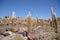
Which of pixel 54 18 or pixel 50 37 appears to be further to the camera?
pixel 54 18

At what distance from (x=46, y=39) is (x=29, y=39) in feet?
1.78

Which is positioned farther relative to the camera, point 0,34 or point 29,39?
point 0,34

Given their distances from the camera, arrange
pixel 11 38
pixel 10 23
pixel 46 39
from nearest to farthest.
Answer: pixel 46 39
pixel 11 38
pixel 10 23

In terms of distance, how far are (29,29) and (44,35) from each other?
34.8 inches

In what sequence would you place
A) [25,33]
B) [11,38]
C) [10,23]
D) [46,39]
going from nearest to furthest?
[46,39], [11,38], [25,33], [10,23]

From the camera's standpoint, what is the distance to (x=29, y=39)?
14.9ft

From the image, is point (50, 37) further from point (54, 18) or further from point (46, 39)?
point (54, 18)

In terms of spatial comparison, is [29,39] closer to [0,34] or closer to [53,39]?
[53,39]

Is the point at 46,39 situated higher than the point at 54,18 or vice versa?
the point at 54,18

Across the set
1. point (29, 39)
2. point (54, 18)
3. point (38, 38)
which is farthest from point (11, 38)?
point (54, 18)

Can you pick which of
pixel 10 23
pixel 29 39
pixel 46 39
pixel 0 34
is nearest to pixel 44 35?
pixel 46 39

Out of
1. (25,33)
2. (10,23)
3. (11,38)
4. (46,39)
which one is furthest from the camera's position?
(10,23)

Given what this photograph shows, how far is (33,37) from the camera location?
4449 millimetres

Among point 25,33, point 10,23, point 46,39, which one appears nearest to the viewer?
point 46,39
